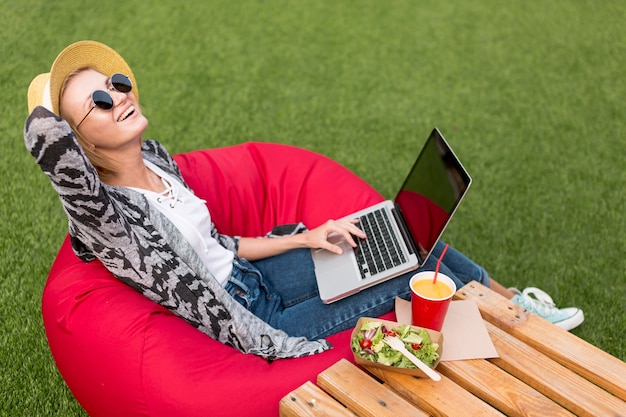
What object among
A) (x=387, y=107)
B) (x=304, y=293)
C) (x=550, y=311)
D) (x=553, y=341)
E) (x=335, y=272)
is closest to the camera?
(x=553, y=341)

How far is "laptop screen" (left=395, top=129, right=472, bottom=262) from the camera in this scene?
1735 mm

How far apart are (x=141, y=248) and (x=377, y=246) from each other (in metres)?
0.76

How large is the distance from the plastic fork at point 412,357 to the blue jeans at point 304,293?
0.33m

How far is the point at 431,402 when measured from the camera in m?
1.41

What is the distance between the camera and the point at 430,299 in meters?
1.49

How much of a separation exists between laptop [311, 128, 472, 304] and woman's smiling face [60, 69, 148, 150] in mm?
723

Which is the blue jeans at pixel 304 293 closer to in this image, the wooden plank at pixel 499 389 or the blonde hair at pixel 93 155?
the wooden plank at pixel 499 389

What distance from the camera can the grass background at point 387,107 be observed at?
8.43 feet

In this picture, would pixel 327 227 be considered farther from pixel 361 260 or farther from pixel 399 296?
pixel 399 296

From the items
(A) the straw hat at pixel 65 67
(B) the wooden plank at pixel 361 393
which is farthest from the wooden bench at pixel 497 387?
(A) the straw hat at pixel 65 67

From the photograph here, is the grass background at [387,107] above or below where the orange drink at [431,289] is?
below

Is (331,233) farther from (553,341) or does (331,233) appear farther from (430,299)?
(553,341)

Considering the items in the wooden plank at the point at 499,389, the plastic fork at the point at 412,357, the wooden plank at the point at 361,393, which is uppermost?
the plastic fork at the point at 412,357

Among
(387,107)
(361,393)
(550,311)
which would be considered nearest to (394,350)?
(361,393)
